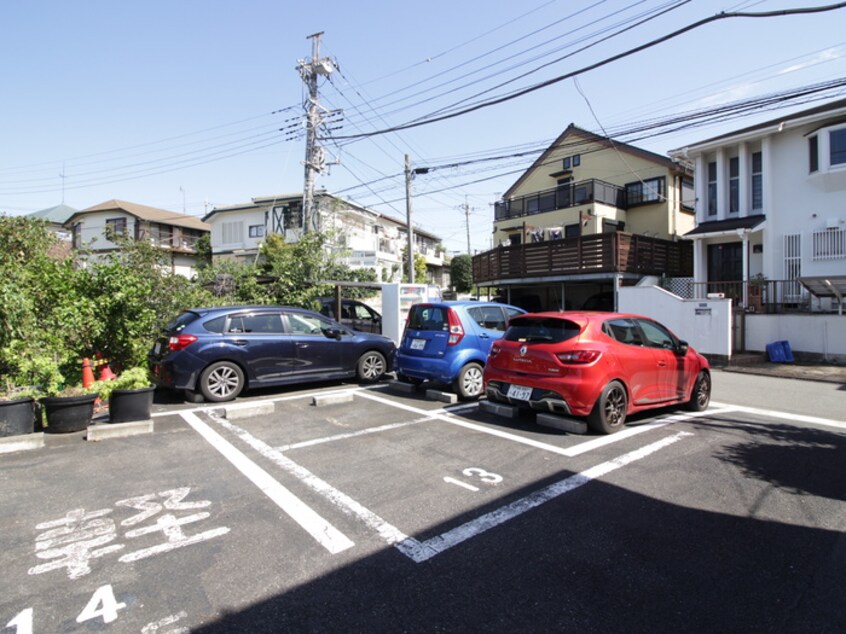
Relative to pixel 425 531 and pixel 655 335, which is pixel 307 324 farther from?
pixel 425 531

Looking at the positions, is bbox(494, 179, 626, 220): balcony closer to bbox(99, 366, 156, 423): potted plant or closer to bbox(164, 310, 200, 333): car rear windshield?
bbox(164, 310, 200, 333): car rear windshield

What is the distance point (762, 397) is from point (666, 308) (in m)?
5.95

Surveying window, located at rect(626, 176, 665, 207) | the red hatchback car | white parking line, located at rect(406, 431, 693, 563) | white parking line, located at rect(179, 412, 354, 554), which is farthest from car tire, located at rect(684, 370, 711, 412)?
window, located at rect(626, 176, 665, 207)

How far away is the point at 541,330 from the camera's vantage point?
6.28 m

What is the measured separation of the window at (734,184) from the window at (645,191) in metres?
4.75

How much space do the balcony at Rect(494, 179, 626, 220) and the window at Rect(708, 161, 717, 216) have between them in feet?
16.6

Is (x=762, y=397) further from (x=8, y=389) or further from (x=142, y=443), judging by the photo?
(x=8, y=389)

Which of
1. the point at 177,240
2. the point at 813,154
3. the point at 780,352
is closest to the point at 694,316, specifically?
the point at 780,352

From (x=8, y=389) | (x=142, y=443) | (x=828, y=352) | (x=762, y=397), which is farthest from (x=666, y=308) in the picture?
(x=8, y=389)

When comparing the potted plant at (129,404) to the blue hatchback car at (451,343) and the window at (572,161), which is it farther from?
the window at (572,161)

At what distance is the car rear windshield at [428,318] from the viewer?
7934 mm

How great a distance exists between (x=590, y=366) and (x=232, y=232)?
35525mm

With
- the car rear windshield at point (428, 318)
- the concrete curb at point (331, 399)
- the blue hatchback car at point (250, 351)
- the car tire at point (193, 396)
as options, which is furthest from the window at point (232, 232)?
the concrete curb at point (331, 399)

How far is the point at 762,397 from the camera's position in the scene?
872cm
